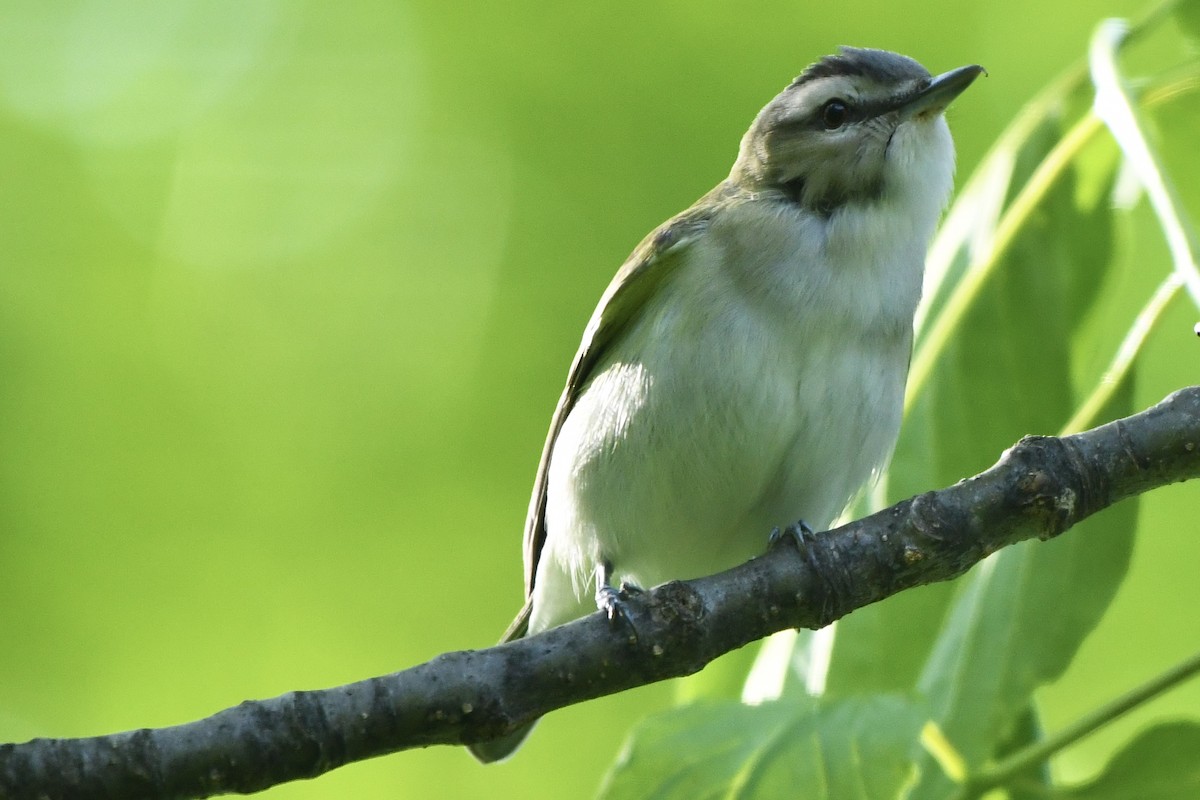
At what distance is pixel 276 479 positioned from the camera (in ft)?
20.7

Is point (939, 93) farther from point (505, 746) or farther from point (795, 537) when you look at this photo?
point (505, 746)

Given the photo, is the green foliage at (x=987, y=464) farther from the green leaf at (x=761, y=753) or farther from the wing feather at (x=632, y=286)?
the wing feather at (x=632, y=286)

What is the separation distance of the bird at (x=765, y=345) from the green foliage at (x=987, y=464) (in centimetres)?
18

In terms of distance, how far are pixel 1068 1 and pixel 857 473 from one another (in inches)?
125

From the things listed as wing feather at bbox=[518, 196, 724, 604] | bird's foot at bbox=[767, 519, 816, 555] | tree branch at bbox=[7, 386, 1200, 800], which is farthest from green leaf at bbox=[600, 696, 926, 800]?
wing feather at bbox=[518, 196, 724, 604]

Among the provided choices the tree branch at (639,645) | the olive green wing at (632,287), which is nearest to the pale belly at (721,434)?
the olive green wing at (632,287)

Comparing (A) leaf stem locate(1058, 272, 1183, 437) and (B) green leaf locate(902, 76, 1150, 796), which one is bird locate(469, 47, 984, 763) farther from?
(A) leaf stem locate(1058, 272, 1183, 437)

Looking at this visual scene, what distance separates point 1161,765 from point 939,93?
7.18ft

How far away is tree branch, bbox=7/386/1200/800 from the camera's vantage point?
2270 mm

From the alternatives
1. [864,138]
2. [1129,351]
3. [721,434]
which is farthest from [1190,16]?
[721,434]

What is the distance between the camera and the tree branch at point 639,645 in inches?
89.4

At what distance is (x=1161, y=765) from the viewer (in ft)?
9.81

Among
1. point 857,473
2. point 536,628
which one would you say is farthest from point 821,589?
point 536,628

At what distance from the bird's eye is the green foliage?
532mm
